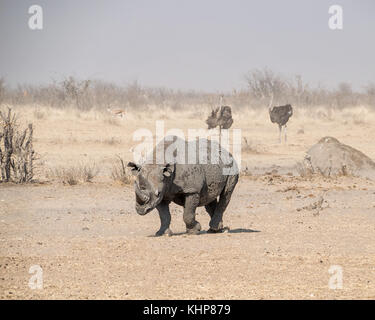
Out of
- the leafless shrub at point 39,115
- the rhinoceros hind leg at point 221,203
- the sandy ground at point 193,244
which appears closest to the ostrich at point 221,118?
the leafless shrub at point 39,115

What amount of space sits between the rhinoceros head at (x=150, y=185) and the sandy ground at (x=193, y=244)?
537 millimetres

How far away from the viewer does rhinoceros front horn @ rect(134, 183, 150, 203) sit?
9.66 m

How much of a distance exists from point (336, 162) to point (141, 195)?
1036 cm

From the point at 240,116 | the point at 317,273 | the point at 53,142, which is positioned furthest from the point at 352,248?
the point at 240,116

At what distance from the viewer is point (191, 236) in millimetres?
10617

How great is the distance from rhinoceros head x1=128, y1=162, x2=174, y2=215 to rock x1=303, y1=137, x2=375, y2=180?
9.38m

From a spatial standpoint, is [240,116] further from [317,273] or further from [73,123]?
[317,273]

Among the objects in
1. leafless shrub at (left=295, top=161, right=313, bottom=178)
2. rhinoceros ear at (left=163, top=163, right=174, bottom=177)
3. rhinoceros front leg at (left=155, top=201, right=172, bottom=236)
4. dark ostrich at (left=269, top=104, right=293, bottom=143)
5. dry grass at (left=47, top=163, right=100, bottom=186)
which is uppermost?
rhinoceros ear at (left=163, top=163, right=174, bottom=177)

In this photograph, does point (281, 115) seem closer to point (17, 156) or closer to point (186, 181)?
point (17, 156)

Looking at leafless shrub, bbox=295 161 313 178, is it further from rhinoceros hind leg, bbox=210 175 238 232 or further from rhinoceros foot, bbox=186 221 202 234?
rhinoceros foot, bbox=186 221 202 234

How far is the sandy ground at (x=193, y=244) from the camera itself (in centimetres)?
784

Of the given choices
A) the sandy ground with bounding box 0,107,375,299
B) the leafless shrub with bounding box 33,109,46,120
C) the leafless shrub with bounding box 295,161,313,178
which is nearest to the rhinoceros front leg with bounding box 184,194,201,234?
the sandy ground with bounding box 0,107,375,299

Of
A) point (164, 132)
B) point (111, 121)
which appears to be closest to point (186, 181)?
point (164, 132)

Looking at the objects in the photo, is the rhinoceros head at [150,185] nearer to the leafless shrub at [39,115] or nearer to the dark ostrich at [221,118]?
the dark ostrich at [221,118]
